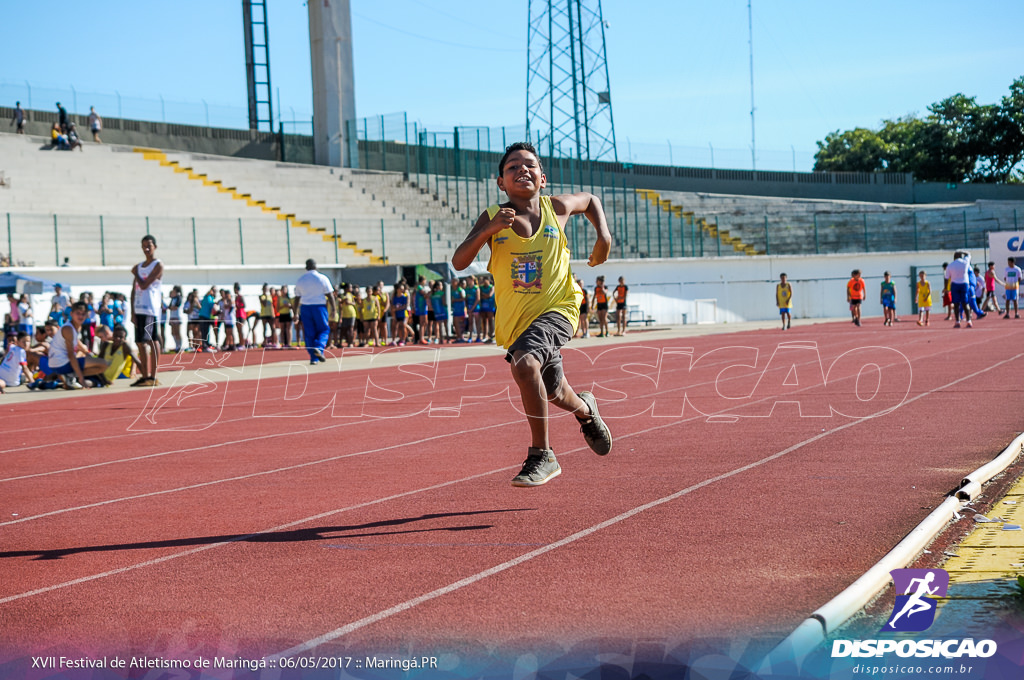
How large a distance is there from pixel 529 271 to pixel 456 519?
1.43 meters

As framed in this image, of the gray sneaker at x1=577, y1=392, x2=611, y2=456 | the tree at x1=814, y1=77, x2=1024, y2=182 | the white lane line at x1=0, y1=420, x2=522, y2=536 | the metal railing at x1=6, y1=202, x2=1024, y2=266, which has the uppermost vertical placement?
the tree at x1=814, y1=77, x2=1024, y2=182

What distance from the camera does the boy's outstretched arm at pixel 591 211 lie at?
Answer: 609cm

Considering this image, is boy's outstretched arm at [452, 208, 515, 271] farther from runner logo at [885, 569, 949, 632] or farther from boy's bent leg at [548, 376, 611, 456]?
runner logo at [885, 569, 949, 632]

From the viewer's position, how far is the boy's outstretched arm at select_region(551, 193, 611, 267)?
6.09m

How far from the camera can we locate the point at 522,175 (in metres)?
5.91

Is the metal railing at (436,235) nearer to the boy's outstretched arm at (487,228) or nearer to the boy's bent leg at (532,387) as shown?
the boy's outstretched arm at (487,228)

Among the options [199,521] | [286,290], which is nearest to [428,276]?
[286,290]

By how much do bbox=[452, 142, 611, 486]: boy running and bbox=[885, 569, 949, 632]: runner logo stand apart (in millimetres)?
2321

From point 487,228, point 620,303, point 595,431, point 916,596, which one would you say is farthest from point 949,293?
→ point 916,596

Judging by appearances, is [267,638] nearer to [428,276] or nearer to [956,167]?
[428,276]

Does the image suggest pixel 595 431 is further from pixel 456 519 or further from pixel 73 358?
pixel 73 358

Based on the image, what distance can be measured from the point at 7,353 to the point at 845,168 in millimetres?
77228

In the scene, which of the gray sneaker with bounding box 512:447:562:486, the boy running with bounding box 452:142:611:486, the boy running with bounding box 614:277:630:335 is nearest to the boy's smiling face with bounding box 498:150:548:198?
the boy running with bounding box 452:142:611:486

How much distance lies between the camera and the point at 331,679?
10.7ft
